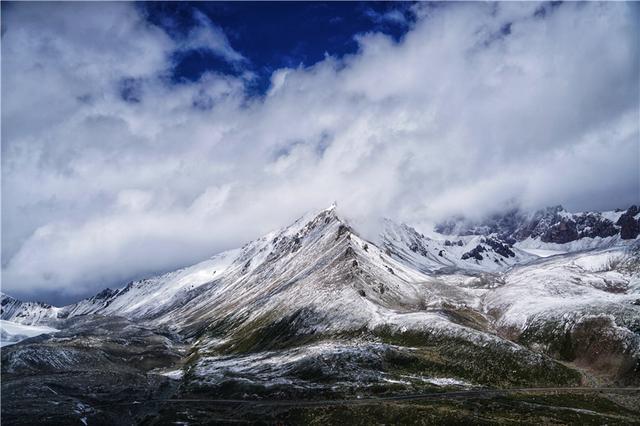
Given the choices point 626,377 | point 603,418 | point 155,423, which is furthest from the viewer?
point 626,377

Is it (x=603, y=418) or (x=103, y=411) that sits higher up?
(x=103, y=411)

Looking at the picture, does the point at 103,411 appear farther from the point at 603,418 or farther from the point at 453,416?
the point at 603,418

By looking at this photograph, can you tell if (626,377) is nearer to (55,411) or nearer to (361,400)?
(361,400)

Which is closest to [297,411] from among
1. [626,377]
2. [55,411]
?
[55,411]

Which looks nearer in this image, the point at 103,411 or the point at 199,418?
the point at 199,418

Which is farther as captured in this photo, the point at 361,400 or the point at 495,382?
the point at 495,382

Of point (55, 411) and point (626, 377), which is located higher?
point (55, 411)

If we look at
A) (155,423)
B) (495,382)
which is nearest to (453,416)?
(495,382)

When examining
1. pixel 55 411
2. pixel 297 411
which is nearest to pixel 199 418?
pixel 297 411

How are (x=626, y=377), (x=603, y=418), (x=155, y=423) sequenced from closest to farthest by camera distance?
(x=603, y=418) < (x=155, y=423) < (x=626, y=377)
